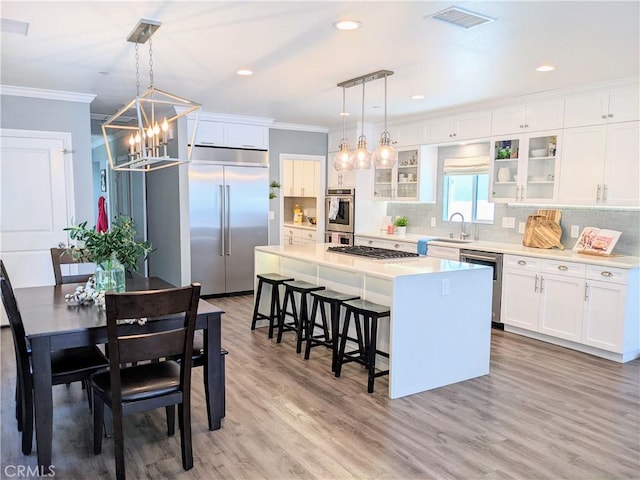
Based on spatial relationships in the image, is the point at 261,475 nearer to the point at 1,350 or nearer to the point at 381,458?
the point at 381,458

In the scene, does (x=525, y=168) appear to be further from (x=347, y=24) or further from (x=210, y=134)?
(x=210, y=134)

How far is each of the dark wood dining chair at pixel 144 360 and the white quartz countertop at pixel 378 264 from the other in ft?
4.96

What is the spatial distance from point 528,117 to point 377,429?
12.6ft

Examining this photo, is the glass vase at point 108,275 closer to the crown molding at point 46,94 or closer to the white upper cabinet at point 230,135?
the crown molding at point 46,94

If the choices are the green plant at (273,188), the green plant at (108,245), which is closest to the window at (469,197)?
the green plant at (273,188)

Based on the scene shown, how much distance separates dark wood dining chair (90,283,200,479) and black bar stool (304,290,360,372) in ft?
5.04

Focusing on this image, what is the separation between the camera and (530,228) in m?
5.28

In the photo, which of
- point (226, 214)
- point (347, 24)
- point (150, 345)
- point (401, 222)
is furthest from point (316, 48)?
point (401, 222)

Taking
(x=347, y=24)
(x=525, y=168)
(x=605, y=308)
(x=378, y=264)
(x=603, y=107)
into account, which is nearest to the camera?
(x=347, y=24)

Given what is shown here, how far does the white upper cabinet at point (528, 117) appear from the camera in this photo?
4895 mm

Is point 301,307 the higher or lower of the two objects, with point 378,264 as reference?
lower

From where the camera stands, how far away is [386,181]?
7133 millimetres

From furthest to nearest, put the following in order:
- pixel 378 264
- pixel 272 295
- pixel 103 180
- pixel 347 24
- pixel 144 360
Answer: pixel 103 180, pixel 272 295, pixel 378 264, pixel 347 24, pixel 144 360

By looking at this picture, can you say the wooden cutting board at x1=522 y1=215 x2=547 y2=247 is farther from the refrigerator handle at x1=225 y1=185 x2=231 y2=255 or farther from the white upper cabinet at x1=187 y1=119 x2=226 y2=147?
the white upper cabinet at x1=187 y1=119 x2=226 y2=147
